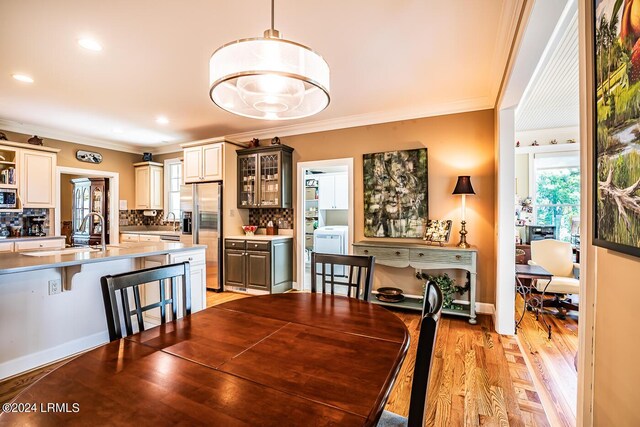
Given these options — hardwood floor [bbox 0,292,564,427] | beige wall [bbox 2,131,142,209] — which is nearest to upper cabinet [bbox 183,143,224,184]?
beige wall [bbox 2,131,142,209]

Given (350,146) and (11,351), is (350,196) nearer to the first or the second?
(350,146)

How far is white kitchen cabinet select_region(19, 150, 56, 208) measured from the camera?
4562 millimetres

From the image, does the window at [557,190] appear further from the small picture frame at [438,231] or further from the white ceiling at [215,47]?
the small picture frame at [438,231]

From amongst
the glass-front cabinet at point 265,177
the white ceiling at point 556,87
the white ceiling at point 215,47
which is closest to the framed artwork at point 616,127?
the white ceiling at point 556,87

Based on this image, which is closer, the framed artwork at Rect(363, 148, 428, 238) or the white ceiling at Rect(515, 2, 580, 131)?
the white ceiling at Rect(515, 2, 580, 131)

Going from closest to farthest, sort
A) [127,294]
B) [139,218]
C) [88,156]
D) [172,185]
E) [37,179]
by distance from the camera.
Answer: [127,294] < [37,179] < [88,156] < [172,185] < [139,218]

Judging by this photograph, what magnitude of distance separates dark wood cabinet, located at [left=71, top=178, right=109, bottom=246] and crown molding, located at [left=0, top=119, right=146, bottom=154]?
27.5 inches

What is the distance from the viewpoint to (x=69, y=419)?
75cm

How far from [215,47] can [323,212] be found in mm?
4704

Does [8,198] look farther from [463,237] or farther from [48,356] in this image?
[463,237]

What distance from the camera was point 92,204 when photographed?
19.6ft

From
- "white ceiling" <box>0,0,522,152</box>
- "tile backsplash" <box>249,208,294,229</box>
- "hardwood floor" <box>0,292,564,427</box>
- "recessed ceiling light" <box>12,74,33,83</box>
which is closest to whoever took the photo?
"hardwood floor" <box>0,292,564,427</box>

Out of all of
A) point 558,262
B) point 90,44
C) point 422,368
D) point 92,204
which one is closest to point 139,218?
Result: point 92,204

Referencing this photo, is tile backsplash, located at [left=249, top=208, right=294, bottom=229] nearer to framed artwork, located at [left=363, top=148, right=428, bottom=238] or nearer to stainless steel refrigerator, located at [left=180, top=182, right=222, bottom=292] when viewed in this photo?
stainless steel refrigerator, located at [left=180, top=182, right=222, bottom=292]
